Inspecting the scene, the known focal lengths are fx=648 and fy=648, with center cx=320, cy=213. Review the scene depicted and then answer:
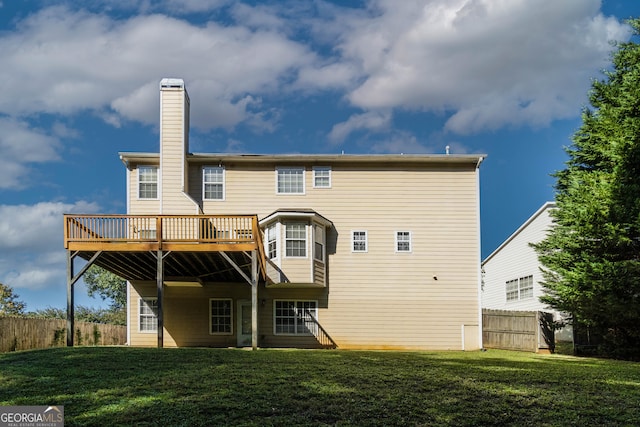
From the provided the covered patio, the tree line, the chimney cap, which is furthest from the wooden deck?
the tree line

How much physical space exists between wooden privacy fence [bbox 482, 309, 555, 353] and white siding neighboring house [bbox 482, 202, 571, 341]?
2912mm

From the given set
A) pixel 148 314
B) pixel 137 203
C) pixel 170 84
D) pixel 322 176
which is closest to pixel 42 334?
pixel 148 314

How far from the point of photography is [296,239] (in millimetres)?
21531

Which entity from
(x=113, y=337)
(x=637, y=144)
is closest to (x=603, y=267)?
(x=637, y=144)

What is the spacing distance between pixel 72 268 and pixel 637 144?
16313mm

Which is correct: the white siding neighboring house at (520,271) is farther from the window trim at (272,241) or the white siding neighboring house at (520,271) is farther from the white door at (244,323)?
the white door at (244,323)

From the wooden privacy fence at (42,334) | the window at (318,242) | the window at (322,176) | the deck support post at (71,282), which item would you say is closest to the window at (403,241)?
the window at (318,242)

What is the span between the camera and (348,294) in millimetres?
22531

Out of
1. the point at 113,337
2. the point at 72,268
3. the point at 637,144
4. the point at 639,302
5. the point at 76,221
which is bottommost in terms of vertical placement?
the point at 113,337

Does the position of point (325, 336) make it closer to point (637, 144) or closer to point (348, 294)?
Answer: point (348, 294)

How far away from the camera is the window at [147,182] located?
22.7 meters

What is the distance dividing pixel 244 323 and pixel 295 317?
187 centimetres

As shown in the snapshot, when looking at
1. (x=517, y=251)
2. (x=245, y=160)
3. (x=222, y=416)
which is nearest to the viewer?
(x=222, y=416)

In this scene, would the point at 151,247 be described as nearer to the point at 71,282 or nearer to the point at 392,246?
the point at 71,282
